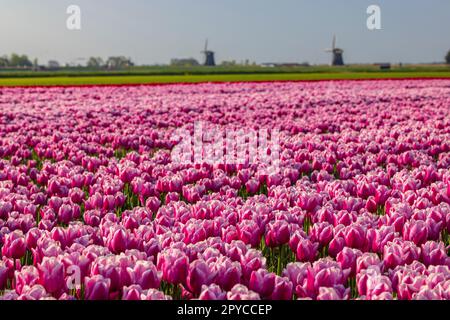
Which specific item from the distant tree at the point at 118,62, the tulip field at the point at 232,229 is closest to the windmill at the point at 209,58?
the distant tree at the point at 118,62

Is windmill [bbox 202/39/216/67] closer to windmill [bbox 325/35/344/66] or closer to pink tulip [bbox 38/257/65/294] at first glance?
windmill [bbox 325/35/344/66]

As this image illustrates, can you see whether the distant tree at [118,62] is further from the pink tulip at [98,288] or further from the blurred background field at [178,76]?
the pink tulip at [98,288]

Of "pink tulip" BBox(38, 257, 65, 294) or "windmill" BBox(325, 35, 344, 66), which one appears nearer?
"pink tulip" BBox(38, 257, 65, 294)

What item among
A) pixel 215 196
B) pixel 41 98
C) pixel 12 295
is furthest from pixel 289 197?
pixel 41 98

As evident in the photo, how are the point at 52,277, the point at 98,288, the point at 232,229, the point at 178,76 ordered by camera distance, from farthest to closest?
the point at 178,76, the point at 232,229, the point at 52,277, the point at 98,288

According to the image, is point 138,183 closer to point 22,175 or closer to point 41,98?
point 22,175

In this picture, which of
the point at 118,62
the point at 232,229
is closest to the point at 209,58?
the point at 118,62

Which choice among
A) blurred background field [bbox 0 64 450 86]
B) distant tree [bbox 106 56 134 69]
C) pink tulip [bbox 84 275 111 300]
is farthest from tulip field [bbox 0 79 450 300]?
distant tree [bbox 106 56 134 69]

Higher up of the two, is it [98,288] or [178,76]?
[178,76]

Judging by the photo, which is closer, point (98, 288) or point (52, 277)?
A: point (98, 288)

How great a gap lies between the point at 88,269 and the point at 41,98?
22.7m

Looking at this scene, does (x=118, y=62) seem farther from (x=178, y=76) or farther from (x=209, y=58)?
(x=178, y=76)

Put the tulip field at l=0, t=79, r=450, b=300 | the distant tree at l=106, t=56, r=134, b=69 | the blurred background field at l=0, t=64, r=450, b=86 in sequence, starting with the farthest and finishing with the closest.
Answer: the distant tree at l=106, t=56, r=134, b=69, the blurred background field at l=0, t=64, r=450, b=86, the tulip field at l=0, t=79, r=450, b=300

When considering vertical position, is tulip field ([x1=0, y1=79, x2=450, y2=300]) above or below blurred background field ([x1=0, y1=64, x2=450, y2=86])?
below
